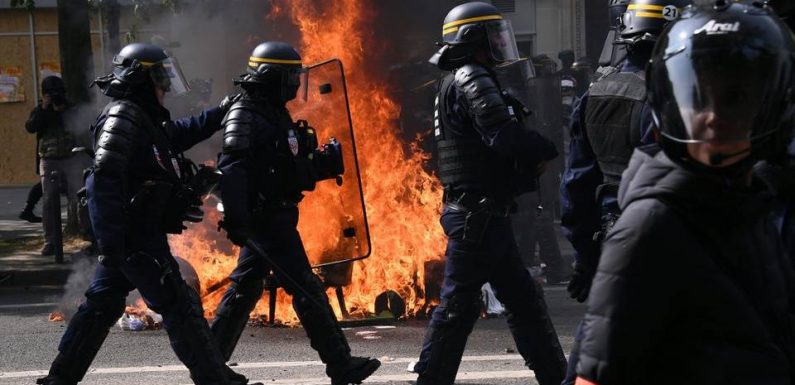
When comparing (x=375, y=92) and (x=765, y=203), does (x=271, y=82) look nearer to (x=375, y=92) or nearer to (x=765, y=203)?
(x=375, y=92)

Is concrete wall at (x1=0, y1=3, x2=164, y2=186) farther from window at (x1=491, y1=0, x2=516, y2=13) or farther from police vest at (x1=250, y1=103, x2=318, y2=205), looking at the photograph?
police vest at (x1=250, y1=103, x2=318, y2=205)

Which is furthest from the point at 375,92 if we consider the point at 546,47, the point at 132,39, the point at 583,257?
the point at 546,47

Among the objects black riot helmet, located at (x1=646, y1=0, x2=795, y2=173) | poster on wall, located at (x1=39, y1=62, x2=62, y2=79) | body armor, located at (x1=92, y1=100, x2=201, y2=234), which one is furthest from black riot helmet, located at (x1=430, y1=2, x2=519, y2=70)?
poster on wall, located at (x1=39, y1=62, x2=62, y2=79)

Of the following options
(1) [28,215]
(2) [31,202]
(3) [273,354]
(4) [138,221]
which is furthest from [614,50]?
(1) [28,215]

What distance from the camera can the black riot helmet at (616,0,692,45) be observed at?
13.7 ft

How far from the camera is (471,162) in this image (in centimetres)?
499

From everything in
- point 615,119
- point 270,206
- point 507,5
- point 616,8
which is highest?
point 507,5

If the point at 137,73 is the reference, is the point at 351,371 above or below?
below

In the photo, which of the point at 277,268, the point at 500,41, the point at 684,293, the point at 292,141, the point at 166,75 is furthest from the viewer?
the point at 292,141

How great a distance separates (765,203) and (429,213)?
18.3 feet

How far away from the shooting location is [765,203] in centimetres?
208

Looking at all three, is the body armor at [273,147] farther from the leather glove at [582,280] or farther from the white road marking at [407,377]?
the leather glove at [582,280]

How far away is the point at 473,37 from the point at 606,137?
1.15 metres

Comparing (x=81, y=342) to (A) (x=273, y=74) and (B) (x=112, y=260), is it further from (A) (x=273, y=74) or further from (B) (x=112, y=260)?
(A) (x=273, y=74)
